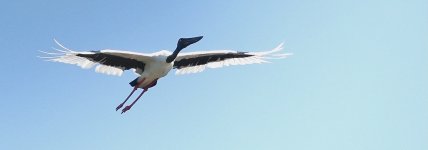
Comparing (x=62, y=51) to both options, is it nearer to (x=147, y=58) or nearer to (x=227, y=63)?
(x=147, y=58)

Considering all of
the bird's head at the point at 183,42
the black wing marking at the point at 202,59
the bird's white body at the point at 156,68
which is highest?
the bird's head at the point at 183,42

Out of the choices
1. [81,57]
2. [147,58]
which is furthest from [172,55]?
[81,57]

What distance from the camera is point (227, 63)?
41.1m

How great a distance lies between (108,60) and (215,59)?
15.3 ft

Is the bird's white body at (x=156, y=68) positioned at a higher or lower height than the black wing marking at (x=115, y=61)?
lower

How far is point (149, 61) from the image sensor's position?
38469mm

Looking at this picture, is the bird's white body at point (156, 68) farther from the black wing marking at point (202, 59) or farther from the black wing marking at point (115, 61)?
the black wing marking at point (202, 59)

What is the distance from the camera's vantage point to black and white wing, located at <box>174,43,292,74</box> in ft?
132

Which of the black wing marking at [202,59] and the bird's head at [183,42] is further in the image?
the black wing marking at [202,59]

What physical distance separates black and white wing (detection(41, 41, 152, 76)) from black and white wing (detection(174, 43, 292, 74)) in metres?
1.71

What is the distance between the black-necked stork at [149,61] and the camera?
125 feet

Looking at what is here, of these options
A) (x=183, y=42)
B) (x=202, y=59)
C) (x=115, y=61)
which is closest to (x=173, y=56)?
(x=183, y=42)

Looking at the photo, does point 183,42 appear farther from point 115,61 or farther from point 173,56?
point 115,61

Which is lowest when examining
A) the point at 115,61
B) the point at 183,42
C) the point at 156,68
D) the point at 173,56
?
the point at 156,68
